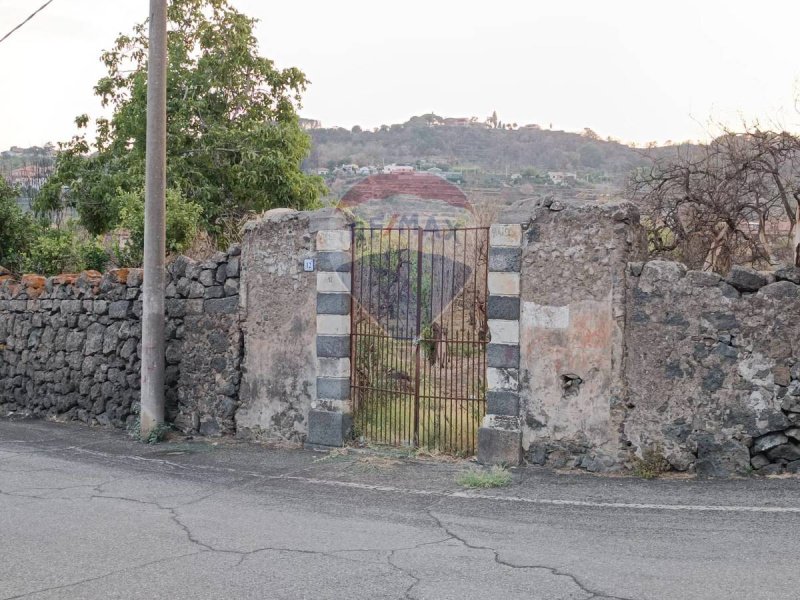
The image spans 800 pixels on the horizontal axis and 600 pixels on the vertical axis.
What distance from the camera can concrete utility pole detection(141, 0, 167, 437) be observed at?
1102 cm

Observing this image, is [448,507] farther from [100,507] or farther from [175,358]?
[175,358]

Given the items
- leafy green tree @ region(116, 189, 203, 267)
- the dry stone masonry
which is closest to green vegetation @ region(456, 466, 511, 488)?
the dry stone masonry

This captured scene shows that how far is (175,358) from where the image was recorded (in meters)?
A: 11.6

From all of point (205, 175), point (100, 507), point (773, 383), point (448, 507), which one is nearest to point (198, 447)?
point (100, 507)

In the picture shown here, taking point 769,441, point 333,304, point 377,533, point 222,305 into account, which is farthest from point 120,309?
point 769,441

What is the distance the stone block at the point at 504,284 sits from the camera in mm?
9125

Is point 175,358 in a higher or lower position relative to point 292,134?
lower

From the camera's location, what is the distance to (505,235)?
30.0 ft

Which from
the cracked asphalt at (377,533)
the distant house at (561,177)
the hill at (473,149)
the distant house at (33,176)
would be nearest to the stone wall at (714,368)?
the cracked asphalt at (377,533)

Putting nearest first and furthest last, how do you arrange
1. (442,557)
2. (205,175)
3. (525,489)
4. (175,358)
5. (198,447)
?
1. (442,557)
2. (525,489)
3. (198,447)
4. (175,358)
5. (205,175)

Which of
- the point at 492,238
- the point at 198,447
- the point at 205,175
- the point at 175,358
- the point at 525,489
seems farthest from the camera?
the point at 205,175

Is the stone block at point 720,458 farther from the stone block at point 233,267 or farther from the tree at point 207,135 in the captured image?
the tree at point 207,135

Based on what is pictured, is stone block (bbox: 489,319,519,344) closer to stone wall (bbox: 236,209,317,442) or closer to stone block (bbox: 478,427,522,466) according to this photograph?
stone block (bbox: 478,427,522,466)

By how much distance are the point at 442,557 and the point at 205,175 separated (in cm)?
1584
